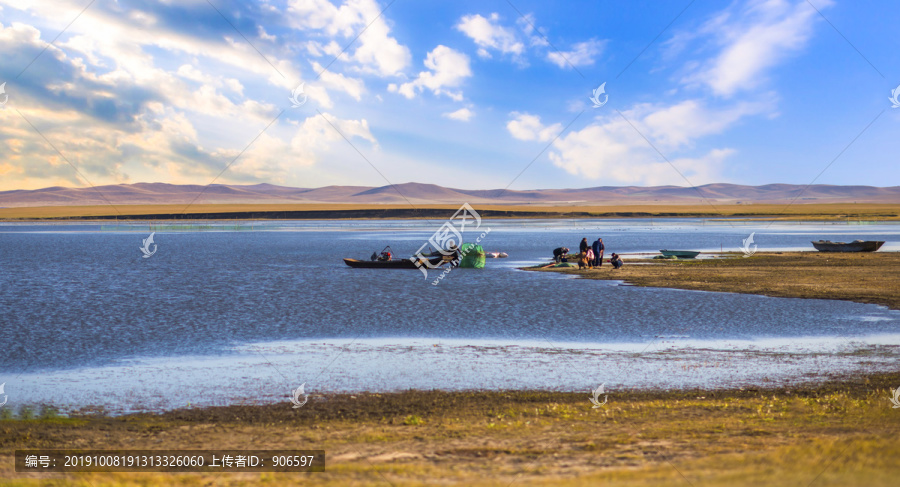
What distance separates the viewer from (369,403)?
1244 cm

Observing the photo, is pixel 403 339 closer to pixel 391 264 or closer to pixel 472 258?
pixel 391 264

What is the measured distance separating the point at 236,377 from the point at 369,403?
13.9 feet

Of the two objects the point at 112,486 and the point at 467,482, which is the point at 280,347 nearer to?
the point at 112,486

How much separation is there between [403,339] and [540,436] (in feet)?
34.8

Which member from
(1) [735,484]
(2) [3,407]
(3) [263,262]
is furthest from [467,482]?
(3) [263,262]

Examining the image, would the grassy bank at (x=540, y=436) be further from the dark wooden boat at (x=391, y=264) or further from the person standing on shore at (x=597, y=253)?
the dark wooden boat at (x=391, y=264)

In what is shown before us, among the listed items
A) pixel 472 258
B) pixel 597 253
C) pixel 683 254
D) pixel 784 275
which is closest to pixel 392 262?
pixel 472 258

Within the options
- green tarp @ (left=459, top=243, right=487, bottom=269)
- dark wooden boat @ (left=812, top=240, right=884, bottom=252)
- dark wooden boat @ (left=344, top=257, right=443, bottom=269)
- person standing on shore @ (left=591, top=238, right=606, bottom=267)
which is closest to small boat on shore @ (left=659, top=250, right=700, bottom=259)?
person standing on shore @ (left=591, top=238, right=606, bottom=267)

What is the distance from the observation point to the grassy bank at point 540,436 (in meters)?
7.76

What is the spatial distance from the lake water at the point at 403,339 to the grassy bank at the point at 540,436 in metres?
1.34

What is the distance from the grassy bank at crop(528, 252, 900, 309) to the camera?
28.8 m

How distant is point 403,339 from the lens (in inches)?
786

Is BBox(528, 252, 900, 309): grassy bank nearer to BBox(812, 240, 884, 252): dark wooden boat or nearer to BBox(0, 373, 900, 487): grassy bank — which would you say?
BBox(812, 240, 884, 252): dark wooden boat

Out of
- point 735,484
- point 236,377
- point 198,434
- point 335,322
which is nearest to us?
point 735,484
